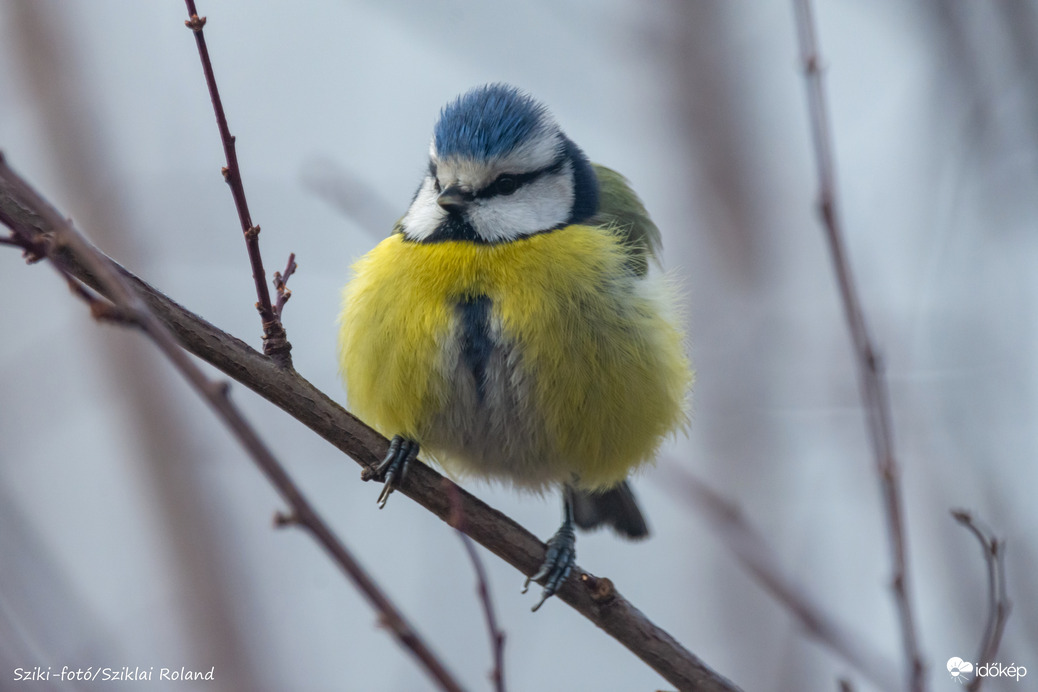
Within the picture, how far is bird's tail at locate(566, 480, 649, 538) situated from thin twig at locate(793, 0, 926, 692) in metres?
1.68

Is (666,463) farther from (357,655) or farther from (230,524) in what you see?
(357,655)

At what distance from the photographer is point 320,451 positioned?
4.62m

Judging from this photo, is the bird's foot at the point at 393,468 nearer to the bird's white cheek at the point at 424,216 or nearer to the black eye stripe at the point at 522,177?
the bird's white cheek at the point at 424,216

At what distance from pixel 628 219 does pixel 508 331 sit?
0.92 meters

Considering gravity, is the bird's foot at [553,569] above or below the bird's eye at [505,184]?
below

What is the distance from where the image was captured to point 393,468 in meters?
2.62

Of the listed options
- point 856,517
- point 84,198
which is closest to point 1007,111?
point 856,517

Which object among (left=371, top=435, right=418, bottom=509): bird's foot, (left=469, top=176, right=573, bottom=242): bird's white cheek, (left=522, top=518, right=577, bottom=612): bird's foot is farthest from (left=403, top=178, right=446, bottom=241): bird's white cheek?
(left=522, top=518, right=577, bottom=612): bird's foot

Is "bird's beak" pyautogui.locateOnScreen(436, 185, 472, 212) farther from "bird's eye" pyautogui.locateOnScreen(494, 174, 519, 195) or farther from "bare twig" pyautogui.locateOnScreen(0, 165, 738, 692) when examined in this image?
"bare twig" pyautogui.locateOnScreen(0, 165, 738, 692)

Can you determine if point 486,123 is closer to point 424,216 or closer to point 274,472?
point 424,216

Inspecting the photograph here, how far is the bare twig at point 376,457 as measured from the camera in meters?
2.10

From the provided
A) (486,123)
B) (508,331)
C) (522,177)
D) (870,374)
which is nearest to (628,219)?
(522,177)

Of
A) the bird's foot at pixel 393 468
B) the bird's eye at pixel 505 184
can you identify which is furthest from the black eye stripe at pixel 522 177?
the bird's foot at pixel 393 468

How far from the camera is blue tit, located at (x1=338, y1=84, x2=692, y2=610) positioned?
2.76 metres
